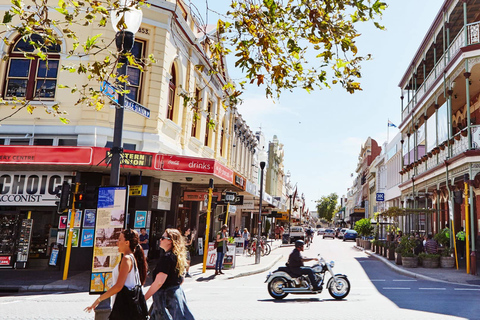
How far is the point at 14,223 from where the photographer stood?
57.8ft

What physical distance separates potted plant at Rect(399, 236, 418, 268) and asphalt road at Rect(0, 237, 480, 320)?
5.25m

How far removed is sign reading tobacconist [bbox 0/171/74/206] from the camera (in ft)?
56.2

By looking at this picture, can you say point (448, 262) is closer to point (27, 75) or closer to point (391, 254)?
point (391, 254)

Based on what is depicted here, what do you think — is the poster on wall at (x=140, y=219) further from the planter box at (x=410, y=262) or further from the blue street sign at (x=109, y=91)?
the planter box at (x=410, y=262)

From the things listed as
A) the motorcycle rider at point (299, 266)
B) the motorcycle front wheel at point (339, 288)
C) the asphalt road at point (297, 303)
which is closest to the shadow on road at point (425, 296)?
the asphalt road at point (297, 303)

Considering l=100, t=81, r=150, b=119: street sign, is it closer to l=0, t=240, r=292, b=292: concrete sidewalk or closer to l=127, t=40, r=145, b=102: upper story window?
l=0, t=240, r=292, b=292: concrete sidewalk

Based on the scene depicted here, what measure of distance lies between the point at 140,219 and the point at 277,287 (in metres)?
8.39

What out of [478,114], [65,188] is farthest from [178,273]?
[478,114]

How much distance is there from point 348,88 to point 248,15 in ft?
5.49

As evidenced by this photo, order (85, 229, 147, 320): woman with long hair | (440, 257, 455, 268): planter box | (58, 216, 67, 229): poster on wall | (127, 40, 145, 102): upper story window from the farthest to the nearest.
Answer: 1. (440, 257, 455, 268): planter box
2. (127, 40, 145, 102): upper story window
3. (58, 216, 67, 229): poster on wall
4. (85, 229, 147, 320): woman with long hair

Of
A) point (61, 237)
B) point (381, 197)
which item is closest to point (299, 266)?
point (61, 237)

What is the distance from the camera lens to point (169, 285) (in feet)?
18.2

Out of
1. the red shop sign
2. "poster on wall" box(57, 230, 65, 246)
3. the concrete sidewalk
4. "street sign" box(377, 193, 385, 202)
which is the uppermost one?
"street sign" box(377, 193, 385, 202)

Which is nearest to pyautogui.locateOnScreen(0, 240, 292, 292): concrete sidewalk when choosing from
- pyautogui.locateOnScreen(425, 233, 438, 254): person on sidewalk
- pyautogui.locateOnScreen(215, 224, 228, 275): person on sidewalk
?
pyautogui.locateOnScreen(215, 224, 228, 275): person on sidewalk
